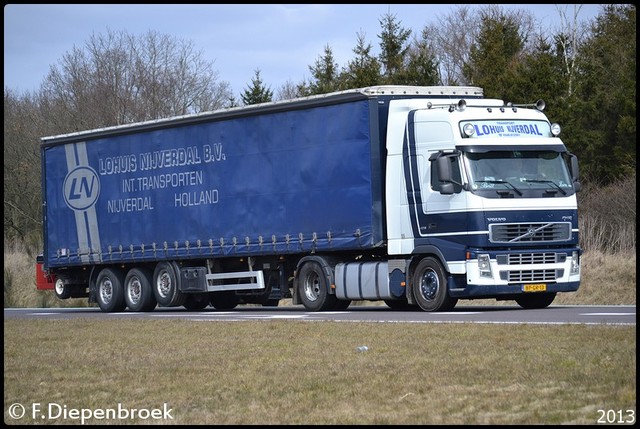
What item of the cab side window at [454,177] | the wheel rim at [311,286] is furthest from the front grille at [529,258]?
the wheel rim at [311,286]

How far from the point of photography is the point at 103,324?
23.1 meters

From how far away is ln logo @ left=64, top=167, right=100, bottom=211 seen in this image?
32688mm

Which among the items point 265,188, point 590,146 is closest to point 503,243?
point 265,188

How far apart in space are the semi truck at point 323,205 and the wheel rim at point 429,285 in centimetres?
3

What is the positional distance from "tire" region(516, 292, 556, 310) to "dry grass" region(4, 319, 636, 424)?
7.02 metres

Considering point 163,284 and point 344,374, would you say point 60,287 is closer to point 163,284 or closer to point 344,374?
point 163,284

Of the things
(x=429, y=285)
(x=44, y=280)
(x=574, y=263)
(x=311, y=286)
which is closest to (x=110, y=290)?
(x=44, y=280)

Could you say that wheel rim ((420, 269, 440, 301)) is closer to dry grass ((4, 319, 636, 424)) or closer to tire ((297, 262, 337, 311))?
tire ((297, 262, 337, 311))

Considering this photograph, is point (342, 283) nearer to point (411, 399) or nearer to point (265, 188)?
point (265, 188)

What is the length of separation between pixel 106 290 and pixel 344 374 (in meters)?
19.3

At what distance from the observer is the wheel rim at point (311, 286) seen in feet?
90.2

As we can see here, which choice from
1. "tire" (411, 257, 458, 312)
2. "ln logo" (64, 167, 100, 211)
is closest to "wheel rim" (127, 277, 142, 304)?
"ln logo" (64, 167, 100, 211)

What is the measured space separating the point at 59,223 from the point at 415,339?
720 inches

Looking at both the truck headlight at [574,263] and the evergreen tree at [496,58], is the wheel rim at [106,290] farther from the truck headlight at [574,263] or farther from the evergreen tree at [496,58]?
the evergreen tree at [496,58]
